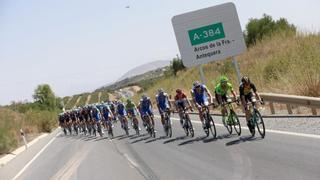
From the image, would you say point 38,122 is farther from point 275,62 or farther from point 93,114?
point 275,62

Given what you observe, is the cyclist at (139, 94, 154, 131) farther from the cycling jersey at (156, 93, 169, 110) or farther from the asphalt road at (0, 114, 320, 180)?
the asphalt road at (0, 114, 320, 180)

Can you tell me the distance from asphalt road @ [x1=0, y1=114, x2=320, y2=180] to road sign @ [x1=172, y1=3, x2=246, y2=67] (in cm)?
770

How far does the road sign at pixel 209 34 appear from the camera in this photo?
89.2ft

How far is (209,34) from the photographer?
90.8ft

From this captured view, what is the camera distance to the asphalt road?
10.3 meters

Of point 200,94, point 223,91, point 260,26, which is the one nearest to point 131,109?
point 200,94

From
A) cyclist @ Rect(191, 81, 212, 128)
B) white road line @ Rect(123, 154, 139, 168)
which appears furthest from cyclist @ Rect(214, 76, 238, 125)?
white road line @ Rect(123, 154, 139, 168)

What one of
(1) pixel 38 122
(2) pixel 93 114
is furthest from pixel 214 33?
(1) pixel 38 122

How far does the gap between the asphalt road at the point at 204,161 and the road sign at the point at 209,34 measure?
7.70 meters

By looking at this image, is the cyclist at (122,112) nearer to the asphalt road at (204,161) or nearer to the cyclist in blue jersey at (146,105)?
the cyclist in blue jersey at (146,105)

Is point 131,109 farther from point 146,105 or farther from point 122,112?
point 146,105

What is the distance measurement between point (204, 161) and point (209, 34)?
50.4ft

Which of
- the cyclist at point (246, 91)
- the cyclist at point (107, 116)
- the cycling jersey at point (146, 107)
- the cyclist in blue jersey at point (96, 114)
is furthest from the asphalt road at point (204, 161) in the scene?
the cyclist in blue jersey at point (96, 114)

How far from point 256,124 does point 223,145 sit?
1.08 metres
